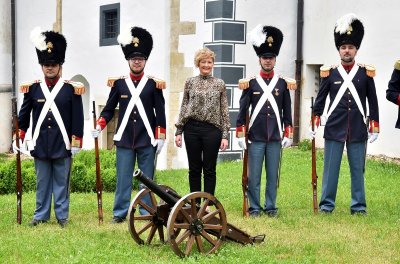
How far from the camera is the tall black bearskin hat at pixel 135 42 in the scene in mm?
8430

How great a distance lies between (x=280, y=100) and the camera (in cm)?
880

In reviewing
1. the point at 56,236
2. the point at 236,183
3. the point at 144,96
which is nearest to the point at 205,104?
the point at 144,96

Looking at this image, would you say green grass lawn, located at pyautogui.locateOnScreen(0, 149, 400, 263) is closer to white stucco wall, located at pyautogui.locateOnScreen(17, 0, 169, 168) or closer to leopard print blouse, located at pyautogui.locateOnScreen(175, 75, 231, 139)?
leopard print blouse, located at pyautogui.locateOnScreen(175, 75, 231, 139)

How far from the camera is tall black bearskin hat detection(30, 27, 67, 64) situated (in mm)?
8266

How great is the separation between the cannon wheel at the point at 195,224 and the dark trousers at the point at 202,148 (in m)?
1.38

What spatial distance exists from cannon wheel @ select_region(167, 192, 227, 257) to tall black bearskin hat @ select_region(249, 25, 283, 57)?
7.82 feet

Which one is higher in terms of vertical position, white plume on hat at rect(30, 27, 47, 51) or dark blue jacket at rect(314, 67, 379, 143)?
white plume on hat at rect(30, 27, 47, 51)

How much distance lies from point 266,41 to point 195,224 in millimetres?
2733

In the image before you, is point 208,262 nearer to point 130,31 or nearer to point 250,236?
point 250,236

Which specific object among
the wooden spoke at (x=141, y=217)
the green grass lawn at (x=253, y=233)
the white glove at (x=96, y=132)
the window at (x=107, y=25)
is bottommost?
the green grass lawn at (x=253, y=233)

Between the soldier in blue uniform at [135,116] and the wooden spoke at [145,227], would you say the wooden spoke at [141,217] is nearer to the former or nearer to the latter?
the wooden spoke at [145,227]


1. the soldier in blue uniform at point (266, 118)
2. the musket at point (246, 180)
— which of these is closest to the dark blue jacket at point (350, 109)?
the soldier in blue uniform at point (266, 118)

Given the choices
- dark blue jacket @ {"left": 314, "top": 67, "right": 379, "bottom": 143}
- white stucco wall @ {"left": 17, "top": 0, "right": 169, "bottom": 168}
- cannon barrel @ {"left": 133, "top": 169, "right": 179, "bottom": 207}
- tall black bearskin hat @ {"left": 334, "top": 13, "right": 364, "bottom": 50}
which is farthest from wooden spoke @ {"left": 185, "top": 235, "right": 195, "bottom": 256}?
white stucco wall @ {"left": 17, "top": 0, "right": 169, "bottom": 168}

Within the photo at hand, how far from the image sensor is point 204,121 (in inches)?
327
